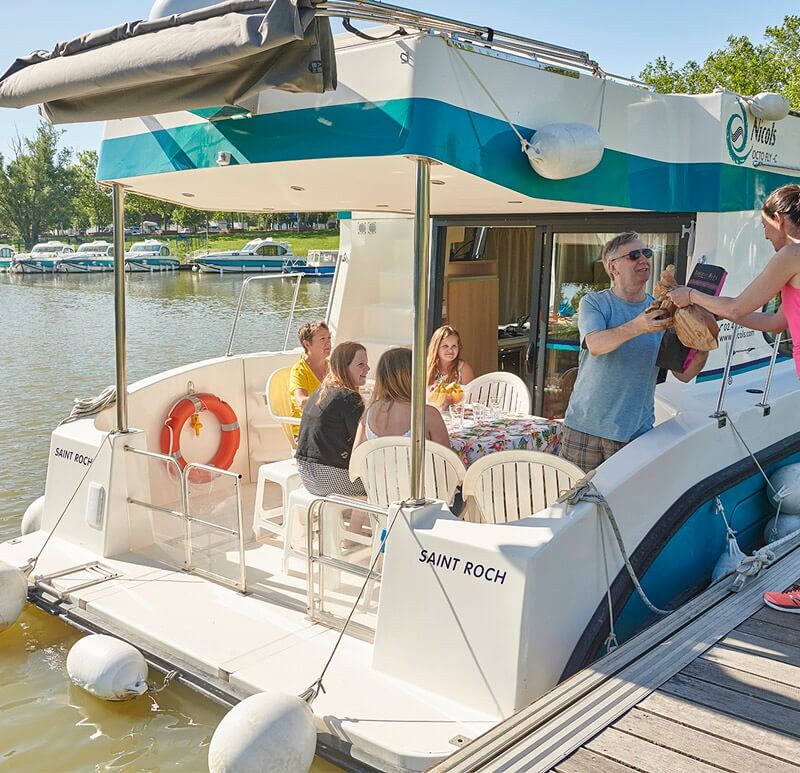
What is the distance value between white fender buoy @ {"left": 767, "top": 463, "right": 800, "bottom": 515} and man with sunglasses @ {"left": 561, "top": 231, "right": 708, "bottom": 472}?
1275mm

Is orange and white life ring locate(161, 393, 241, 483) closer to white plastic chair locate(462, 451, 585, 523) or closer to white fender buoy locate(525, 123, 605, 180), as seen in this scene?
white plastic chair locate(462, 451, 585, 523)

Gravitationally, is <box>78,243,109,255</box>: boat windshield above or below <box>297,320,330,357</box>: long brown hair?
above

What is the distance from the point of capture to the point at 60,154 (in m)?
63.8

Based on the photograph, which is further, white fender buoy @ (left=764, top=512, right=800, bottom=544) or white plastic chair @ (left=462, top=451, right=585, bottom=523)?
white fender buoy @ (left=764, top=512, right=800, bottom=544)

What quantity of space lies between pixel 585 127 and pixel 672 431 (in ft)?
4.52

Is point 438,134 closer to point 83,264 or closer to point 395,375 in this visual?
point 395,375

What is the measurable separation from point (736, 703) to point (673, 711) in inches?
8.6

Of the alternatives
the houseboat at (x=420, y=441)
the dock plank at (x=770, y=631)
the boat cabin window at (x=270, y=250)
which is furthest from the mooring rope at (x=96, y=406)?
the boat cabin window at (x=270, y=250)

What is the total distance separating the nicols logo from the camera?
4676 mm

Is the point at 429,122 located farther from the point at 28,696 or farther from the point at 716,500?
the point at 28,696

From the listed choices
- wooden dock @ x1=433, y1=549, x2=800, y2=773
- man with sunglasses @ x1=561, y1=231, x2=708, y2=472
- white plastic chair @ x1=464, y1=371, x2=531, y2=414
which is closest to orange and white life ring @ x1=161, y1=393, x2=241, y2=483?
white plastic chair @ x1=464, y1=371, x2=531, y2=414

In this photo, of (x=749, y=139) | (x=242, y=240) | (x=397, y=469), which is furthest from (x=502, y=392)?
(x=242, y=240)

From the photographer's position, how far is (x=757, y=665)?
2.96 metres

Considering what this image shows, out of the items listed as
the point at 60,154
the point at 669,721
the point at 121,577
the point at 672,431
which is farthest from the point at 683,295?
the point at 60,154
